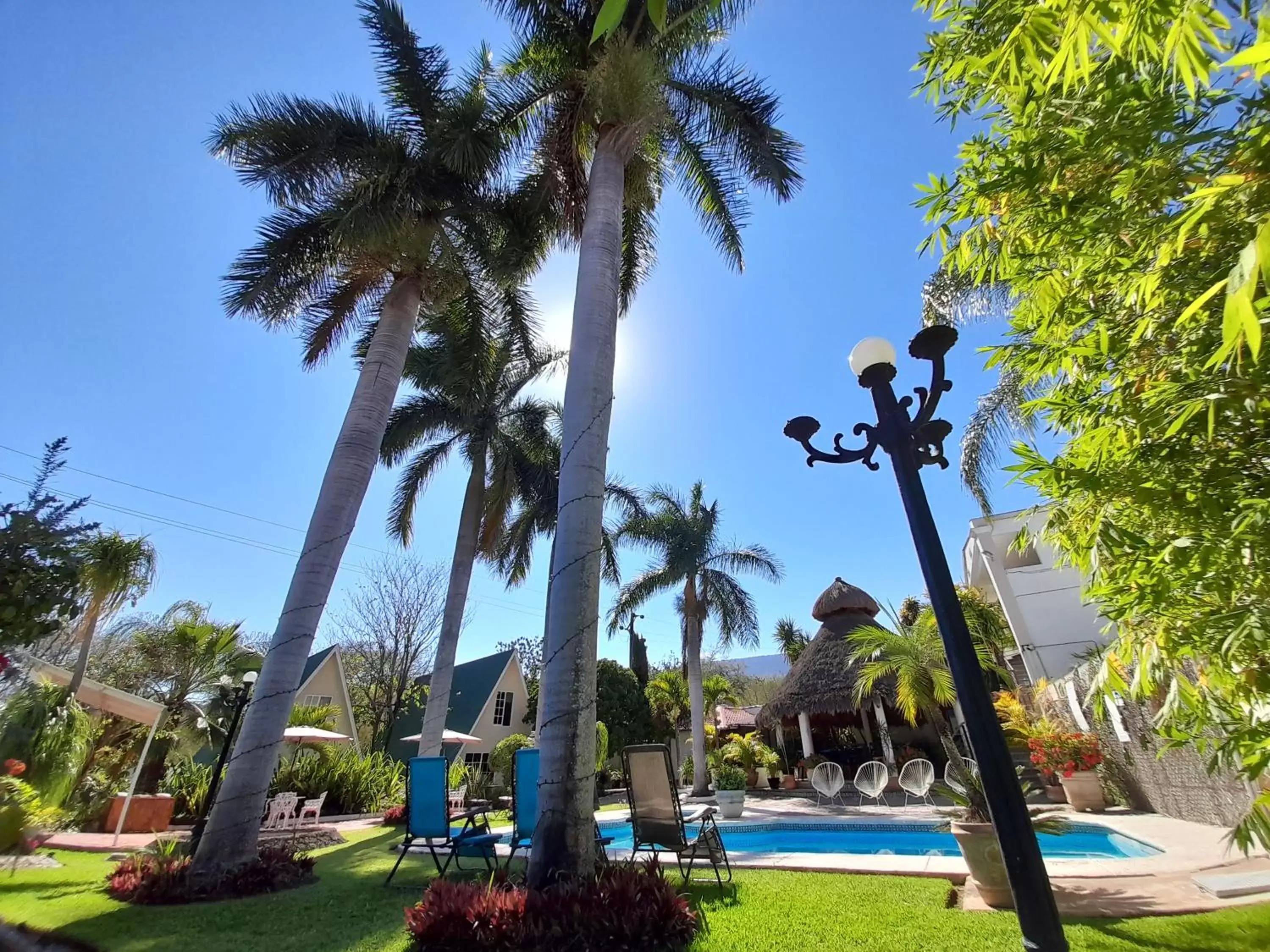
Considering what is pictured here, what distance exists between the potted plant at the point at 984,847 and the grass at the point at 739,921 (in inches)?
13.6

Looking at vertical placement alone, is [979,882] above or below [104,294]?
below

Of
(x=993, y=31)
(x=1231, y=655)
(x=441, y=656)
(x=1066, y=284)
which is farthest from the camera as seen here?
(x=441, y=656)

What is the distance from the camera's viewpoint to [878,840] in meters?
11.1

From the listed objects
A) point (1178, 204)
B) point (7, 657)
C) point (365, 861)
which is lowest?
point (365, 861)

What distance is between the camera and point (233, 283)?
9.91 meters

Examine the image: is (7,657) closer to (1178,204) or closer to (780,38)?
(1178,204)

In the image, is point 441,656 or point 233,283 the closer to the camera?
point 233,283

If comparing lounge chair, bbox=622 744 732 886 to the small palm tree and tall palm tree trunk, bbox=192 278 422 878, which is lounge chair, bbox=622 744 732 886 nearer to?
tall palm tree trunk, bbox=192 278 422 878

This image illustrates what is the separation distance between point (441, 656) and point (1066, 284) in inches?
581

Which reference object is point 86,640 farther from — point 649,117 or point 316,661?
point 649,117

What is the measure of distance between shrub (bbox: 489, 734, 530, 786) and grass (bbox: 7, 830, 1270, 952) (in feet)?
42.8

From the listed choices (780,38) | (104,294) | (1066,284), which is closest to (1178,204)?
(1066,284)

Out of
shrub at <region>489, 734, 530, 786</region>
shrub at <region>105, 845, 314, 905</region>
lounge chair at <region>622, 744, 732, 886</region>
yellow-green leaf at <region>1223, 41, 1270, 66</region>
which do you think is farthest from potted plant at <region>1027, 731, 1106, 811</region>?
shrub at <region>489, 734, 530, 786</region>

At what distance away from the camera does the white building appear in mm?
16094
